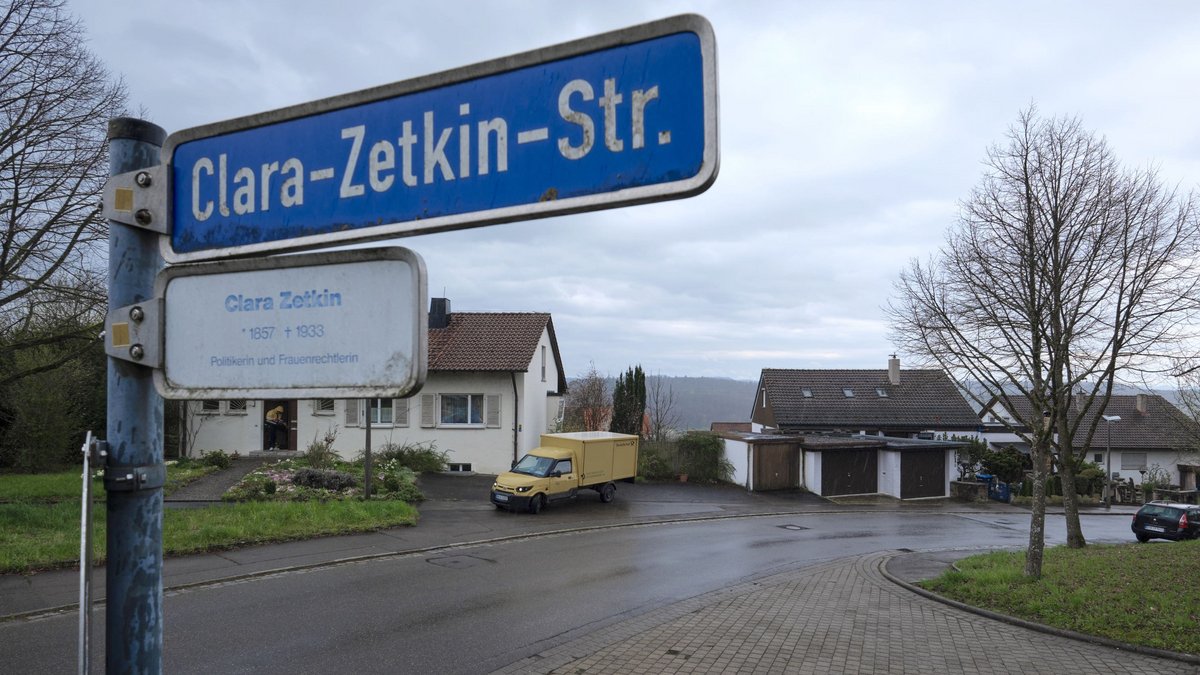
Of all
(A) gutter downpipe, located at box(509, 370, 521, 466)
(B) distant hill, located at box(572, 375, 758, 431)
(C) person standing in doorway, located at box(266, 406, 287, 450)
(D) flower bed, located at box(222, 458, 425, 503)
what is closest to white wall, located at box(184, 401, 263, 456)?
(C) person standing in doorway, located at box(266, 406, 287, 450)

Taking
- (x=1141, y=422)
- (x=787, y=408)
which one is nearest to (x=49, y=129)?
(x=787, y=408)

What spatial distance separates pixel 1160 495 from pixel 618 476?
32843mm

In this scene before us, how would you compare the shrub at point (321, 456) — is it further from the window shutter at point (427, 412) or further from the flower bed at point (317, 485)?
the window shutter at point (427, 412)

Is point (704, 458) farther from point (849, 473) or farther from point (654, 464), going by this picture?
point (849, 473)

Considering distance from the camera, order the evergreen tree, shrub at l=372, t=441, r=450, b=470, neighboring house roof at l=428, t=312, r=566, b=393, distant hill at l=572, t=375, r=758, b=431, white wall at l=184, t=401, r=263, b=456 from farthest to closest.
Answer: distant hill at l=572, t=375, r=758, b=431
the evergreen tree
white wall at l=184, t=401, r=263, b=456
neighboring house roof at l=428, t=312, r=566, b=393
shrub at l=372, t=441, r=450, b=470

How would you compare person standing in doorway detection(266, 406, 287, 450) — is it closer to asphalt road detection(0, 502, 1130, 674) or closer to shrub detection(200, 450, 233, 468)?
shrub detection(200, 450, 233, 468)

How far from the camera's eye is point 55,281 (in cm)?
1473

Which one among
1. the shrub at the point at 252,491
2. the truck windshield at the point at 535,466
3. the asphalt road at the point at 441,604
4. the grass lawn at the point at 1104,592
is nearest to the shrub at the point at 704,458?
the truck windshield at the point at 535,466

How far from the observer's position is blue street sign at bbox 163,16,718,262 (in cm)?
165

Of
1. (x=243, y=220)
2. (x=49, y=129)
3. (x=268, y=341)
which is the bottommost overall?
(x=268, y=341)

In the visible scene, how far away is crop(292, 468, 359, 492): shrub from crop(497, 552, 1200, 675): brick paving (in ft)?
44.3

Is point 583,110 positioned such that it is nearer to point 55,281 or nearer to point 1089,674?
point 1089,674

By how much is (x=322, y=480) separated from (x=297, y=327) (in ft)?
71.2

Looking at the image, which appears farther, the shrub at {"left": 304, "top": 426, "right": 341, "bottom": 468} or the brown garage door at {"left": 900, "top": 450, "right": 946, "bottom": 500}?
the brown garage door at {"left": 900, "top": 450, "right": 946, "bottom": 500}
